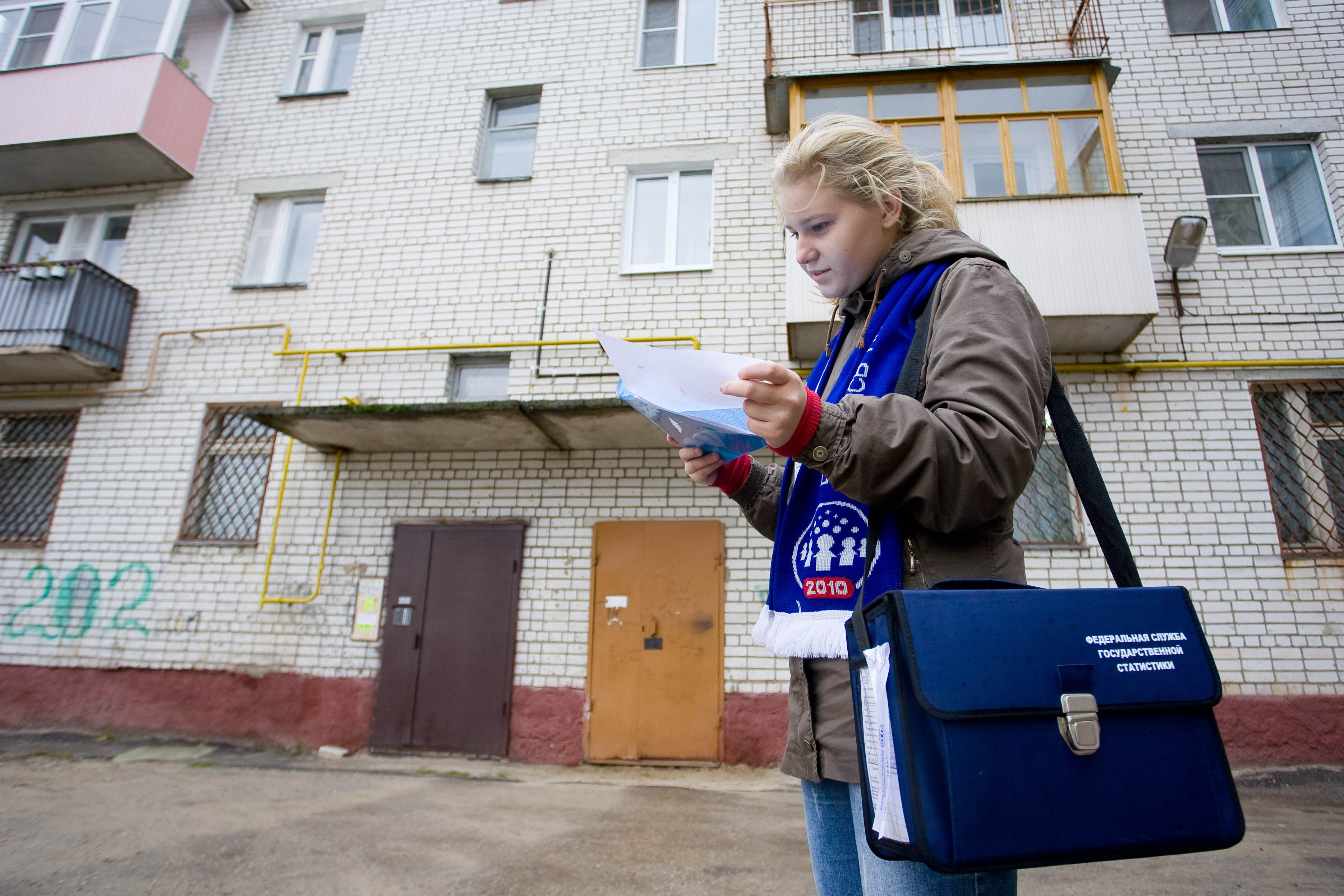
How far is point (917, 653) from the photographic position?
81 cm

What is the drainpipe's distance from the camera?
693 centimetres

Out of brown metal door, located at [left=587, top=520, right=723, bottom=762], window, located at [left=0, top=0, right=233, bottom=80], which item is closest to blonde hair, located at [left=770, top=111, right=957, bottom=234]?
brown metal door, located at [left=587, top=520, right=723, bottom=762]

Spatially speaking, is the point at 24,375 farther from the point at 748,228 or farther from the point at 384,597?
the point at 748,228

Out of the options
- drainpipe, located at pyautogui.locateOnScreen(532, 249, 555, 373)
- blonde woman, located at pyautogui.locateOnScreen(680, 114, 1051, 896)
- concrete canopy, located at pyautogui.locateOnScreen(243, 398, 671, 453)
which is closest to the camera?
blonde woman, located at pyautogui.locateOnScreen(680, 114, 1051, 896)

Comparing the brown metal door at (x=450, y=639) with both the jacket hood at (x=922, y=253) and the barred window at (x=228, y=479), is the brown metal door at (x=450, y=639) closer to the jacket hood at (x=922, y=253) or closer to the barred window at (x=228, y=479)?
the barred window at (x=228, y=479)

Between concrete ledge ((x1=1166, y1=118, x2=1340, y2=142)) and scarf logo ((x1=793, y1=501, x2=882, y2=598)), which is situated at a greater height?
concrete ledge ((x1=1166, y1=118, x2=1340, y2=142))

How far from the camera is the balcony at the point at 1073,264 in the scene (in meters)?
5.60

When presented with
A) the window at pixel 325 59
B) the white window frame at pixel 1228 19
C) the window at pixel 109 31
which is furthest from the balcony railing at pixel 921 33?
the window at pixel 109 31

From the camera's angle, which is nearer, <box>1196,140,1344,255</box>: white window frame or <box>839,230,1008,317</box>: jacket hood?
<box>839,230,1008,317</box>: jacket hood

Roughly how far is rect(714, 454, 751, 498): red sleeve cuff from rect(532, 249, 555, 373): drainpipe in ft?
18.5

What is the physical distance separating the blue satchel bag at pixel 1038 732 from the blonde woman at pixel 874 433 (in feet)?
0.42

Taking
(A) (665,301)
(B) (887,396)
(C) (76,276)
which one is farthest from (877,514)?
(C) (76,276)

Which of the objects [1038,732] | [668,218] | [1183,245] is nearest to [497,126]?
[668,218]

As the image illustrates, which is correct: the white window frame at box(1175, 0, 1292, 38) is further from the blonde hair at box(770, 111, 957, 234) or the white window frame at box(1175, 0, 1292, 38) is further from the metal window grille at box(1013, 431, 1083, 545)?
the blonde hair at box(770, 111, 957, 234)
